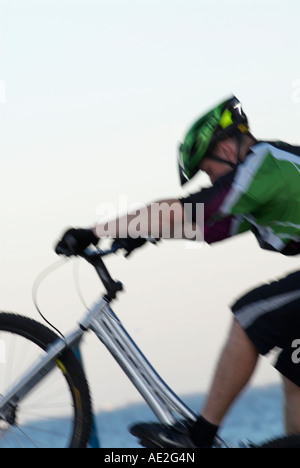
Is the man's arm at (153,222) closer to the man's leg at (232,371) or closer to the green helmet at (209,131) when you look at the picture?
the green helmet at (209,131)

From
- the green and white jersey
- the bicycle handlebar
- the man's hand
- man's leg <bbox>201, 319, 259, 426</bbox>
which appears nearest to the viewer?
the green and white jersey

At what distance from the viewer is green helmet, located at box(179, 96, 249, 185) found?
3436 mm

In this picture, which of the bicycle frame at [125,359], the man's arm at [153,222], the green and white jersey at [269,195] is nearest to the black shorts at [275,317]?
the green and white jersey at [269,195]

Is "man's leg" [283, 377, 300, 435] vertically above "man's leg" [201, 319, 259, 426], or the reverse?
"man's leg" [201, 319, 259, 426]

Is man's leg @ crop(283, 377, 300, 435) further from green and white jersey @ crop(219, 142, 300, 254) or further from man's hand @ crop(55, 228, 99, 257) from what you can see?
man's hand @ crop(55, 228, 99, 257)

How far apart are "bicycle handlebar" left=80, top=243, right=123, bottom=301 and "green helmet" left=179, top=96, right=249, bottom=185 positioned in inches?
20.4

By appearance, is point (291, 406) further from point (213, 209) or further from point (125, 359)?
point (213, 209)

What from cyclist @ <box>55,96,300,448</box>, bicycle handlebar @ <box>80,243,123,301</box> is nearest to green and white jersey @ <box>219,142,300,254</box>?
cyclist @ <box>55,96,300,448</box>

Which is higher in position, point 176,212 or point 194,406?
point 176,212

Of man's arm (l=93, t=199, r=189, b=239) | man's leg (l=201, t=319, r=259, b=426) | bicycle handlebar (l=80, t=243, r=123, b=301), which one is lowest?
man's leg (l=201, t=319, r=259, b=426)
